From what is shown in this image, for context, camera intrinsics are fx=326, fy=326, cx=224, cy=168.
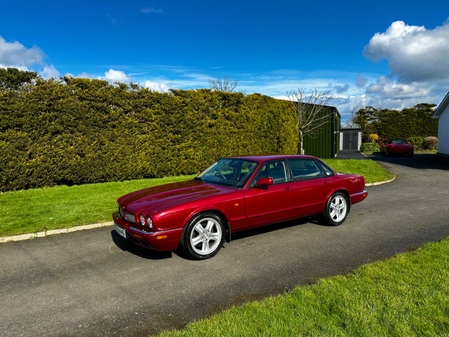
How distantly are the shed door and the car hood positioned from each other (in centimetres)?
3569

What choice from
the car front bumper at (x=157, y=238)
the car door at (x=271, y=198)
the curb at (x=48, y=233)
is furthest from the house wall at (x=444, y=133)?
the car front bumper at (x=157, y=238)

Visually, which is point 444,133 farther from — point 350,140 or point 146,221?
point 146,221

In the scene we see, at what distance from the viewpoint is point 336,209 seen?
631cm

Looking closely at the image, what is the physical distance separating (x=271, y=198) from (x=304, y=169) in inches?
45.1

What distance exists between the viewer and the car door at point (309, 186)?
570cm

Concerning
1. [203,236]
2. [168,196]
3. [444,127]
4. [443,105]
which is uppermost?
[443,105]

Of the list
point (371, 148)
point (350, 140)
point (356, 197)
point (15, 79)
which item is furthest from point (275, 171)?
point (350, 140)

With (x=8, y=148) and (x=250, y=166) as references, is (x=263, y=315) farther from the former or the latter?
(x=8, y=148)

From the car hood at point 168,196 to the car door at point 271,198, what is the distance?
42 cm

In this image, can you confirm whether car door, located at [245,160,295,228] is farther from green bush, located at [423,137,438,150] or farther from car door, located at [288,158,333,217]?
green bush, located at [423,137,438,150]

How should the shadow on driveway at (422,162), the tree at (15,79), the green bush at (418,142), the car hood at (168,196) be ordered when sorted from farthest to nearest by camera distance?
the green bush at (418,142) → the shadow on driveway at (422,162) → the tree at (15,79) → the car hood at (168,196)

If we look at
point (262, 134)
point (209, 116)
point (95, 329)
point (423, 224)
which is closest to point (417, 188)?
point (423, 224)

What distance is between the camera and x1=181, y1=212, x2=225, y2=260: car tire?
14.8 ft

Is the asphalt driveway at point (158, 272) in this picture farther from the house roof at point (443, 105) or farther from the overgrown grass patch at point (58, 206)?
the house roof at point (443, 105)
